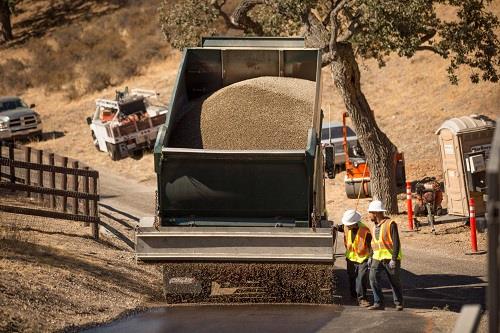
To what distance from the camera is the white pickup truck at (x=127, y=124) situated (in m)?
31.1

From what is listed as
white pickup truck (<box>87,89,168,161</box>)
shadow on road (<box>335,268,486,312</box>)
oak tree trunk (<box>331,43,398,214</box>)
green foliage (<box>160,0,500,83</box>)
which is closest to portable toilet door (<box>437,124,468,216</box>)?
green foliage (<box>160,0,500,83</box>)

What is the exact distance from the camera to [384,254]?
44.6 ft

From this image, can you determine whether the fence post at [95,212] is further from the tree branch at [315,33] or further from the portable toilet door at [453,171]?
the portable toilet door at [453,171]

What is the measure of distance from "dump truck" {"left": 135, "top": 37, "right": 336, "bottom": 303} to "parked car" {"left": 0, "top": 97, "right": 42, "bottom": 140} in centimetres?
2216

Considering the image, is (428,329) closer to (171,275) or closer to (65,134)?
(171,275)

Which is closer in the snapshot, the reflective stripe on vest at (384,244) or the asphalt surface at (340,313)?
the asphalt surface at (340,313)

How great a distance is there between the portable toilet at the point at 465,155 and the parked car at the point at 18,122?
1938 centimetres

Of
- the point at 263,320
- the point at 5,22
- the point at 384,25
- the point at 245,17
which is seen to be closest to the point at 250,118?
the point at 263,320

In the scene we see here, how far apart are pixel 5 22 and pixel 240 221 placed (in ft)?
162

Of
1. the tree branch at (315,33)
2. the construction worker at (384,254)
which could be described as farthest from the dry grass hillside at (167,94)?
the construction worker at (384,254)

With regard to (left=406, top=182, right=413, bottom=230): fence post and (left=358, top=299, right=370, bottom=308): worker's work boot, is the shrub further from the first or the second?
(left=358, top=299, right=370, bottom=308): worker's work boot

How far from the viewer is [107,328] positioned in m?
12.2

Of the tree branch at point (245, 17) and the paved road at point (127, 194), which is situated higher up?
the tree branch at point (245, 17)

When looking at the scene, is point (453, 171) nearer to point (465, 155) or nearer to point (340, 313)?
point (465, 155)
